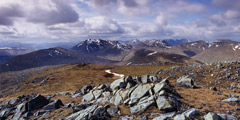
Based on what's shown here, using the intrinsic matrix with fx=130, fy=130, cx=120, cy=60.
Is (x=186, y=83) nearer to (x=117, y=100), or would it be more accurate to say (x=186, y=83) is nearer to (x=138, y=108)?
(x=138, y=108)

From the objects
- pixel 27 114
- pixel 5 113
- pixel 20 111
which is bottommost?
pixel 5 113

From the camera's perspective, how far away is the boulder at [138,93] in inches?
759

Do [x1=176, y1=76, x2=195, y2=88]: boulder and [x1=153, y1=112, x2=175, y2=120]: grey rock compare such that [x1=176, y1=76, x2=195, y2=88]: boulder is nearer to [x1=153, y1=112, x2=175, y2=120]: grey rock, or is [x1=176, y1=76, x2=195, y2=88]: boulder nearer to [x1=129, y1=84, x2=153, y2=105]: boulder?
[x1=129, y1=84, x2=153, y2=105]: boulder

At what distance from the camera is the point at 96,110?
1705 centimetres

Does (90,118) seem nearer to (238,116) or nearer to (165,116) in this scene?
(165,116)

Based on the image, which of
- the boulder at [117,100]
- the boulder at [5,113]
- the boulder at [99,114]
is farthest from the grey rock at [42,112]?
the boulder at [117,100]

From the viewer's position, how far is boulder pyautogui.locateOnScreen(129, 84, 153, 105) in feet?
63.2

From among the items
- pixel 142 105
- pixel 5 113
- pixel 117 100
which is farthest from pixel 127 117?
pixel 5 113

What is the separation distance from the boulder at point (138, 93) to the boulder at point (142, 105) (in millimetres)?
793

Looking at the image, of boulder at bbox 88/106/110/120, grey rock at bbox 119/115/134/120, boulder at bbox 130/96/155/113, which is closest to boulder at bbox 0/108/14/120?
boulder at bbox 88/106/110/120

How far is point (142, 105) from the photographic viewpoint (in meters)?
17.9

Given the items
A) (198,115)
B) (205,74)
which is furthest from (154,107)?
(205,74)

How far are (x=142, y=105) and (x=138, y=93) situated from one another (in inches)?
105

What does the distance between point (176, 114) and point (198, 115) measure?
7.40 feet
